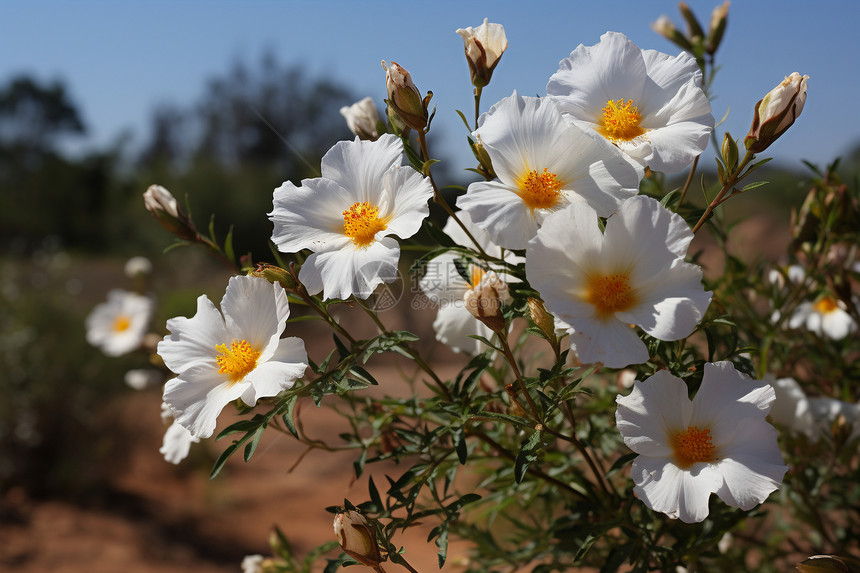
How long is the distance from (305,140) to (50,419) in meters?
11.6

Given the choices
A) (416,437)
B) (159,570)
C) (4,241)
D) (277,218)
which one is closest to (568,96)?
(277,218)

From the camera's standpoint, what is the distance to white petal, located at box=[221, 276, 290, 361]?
66 cm

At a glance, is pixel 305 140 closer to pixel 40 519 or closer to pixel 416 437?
pixel 40 519

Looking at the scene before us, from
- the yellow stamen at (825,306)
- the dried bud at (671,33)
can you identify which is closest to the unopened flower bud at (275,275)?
the dried bud at (671,33)

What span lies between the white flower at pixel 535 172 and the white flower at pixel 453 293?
0.51ft

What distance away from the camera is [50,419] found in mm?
3619

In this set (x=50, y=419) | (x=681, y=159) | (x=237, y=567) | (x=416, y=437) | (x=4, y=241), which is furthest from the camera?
(x=4, y=241)

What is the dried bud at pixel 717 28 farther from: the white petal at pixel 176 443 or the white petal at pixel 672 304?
the white petal at pixel 176 443

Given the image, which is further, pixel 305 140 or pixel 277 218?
pixel 305 140

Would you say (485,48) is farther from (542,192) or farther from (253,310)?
(253,310)

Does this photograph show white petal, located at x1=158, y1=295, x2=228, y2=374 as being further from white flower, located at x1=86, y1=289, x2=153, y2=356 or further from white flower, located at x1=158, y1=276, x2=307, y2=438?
white flower, located at x1=86, y1=289, x2=153, y2=356

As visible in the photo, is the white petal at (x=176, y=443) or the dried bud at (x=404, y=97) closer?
the dried bud at (x=404, y=97)

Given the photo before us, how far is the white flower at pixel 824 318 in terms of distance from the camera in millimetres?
1217

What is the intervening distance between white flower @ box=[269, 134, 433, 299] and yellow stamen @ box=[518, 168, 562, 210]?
0.10 meters
